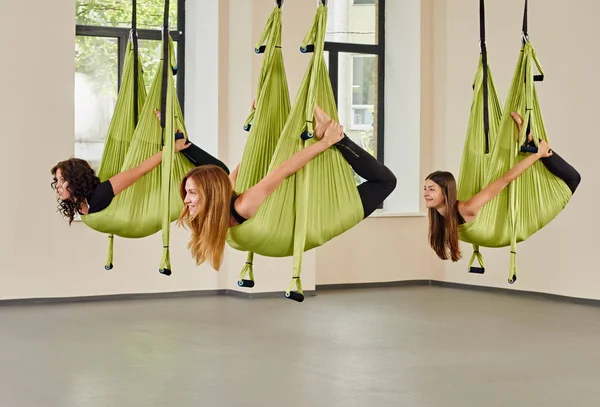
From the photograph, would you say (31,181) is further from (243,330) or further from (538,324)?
(538,324)

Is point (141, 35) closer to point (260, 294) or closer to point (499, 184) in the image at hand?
point (260, 294)

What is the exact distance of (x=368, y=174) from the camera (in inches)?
160

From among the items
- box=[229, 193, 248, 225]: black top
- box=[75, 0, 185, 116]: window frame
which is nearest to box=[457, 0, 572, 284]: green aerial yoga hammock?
box=[229, 193, 248, 225]: black top

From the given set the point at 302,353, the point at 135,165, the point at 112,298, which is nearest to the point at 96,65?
the point at 112,298

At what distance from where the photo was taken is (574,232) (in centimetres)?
824

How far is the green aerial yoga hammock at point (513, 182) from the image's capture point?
4832 mm

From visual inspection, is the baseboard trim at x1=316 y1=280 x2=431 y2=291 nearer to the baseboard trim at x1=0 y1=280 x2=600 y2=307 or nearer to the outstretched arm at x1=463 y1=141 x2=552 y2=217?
the baseboard trim at x1=0 y1=280 x2=600 y2=307

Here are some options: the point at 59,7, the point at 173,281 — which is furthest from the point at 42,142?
the point at 173,281

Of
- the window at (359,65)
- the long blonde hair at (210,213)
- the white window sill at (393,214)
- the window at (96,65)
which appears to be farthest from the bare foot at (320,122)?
the window at (359,65)

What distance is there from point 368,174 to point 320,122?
11.8 inches

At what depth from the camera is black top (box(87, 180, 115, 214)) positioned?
14.9 ft

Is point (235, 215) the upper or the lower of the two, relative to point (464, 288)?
upper

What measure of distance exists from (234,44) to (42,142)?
1.87 metres

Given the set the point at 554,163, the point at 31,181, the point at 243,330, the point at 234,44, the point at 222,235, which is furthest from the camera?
the point at 234,44
